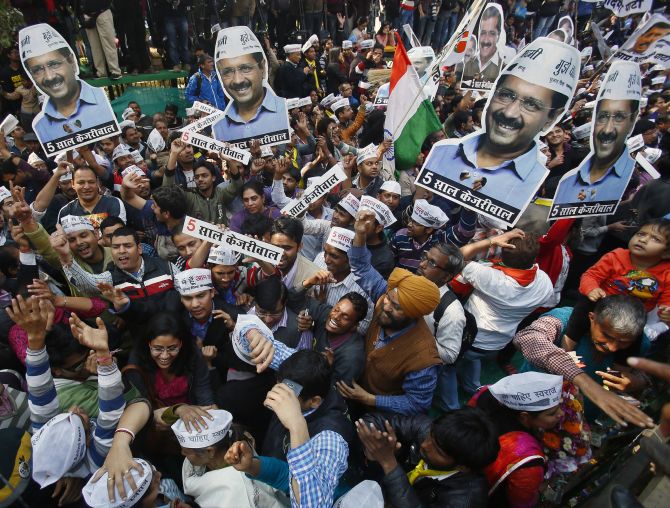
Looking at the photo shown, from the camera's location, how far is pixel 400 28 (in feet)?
52.8

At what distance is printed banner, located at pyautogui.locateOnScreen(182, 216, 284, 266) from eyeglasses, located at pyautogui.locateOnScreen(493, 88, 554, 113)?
7.38ft

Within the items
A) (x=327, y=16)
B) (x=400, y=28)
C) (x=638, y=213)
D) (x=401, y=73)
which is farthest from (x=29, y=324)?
(x=400, y=28)

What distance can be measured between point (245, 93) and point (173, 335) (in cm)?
294

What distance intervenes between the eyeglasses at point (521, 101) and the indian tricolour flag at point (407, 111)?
5.28 feet

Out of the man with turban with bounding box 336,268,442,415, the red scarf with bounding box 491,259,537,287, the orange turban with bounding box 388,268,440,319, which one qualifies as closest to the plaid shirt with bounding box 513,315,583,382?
the red scarf with bounding box 491,259,537,287

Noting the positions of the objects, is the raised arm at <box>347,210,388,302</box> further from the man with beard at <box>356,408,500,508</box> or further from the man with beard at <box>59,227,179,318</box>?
the man with beard at <box>356,408,500,508</box>

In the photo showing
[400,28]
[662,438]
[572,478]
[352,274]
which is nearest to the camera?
[662,438]

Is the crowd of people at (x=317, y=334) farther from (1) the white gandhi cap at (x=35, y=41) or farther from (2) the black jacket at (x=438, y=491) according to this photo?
(1) the white gandhi cap at (x=35, y=41)

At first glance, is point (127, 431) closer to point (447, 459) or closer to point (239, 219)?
point (447, 459)

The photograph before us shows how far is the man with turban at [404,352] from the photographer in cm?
273

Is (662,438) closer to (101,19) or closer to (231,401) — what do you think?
(231,401)

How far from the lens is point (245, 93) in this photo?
4.69m

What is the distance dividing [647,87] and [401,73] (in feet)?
29.2

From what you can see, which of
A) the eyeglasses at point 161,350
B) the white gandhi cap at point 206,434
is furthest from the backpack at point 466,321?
the eyeglasses at point 161,350
